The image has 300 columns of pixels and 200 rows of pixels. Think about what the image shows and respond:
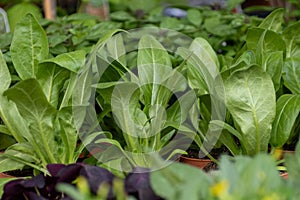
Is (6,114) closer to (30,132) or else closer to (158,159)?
(30,132)

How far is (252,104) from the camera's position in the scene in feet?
2.40

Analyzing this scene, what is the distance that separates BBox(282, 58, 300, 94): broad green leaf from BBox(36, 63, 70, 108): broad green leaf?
15.2 inches

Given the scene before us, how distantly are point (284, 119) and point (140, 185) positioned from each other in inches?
13.4

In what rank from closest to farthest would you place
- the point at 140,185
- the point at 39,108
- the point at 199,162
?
the point at 140,185, the point at 39,108, the point at 199,162

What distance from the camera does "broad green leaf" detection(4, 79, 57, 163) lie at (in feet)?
2.07

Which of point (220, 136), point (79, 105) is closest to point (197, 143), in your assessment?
point (220, 136)

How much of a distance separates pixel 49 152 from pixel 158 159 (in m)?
0.32

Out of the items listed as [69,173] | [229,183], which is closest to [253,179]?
[229,183]

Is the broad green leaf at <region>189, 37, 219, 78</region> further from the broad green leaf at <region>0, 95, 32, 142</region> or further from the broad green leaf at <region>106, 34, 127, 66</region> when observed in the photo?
the broad green leaf at <region>0, 95, 32, 142</region>

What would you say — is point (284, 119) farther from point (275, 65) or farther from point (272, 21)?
point (272, 21)

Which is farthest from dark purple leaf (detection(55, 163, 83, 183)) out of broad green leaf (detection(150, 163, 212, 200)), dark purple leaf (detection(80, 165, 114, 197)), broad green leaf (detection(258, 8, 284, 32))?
broad green leaf (detection(258, 8, 284, 32))

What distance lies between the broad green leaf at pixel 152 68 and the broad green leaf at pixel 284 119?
186 millimetres

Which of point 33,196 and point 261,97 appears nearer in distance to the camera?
point 33,196

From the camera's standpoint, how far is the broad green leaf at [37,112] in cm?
63
